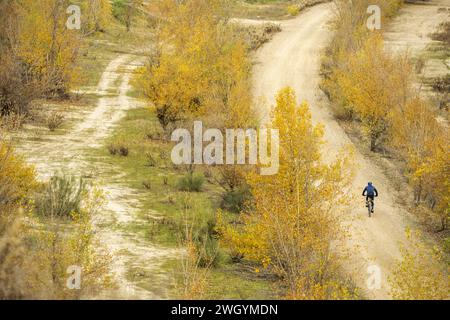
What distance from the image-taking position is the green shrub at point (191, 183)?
32.3m

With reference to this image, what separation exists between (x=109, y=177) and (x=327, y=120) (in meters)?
19.9

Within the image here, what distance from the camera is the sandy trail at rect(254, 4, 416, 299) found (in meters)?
25.5

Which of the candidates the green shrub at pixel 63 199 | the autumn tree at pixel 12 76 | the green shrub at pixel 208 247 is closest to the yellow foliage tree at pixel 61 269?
the green shrub at pixel 208 247

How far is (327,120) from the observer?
4797 centimetres

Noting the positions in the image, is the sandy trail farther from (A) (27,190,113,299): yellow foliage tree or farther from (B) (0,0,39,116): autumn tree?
(B) (0,0,39,116): autumn tree

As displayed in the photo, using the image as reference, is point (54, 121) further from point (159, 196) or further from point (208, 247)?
point (208, 247)

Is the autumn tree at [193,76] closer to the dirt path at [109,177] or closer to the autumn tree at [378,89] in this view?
the dirt path at [109,177]

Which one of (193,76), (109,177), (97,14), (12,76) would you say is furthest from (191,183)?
(97,14)

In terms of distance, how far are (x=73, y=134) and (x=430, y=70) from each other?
102ft

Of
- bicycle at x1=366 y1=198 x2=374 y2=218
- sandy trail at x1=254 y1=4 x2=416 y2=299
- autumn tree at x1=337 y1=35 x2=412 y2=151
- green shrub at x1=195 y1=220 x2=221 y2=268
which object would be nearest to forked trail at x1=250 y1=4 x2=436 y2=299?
sandy trail at x1=254 y1=4 x2=416 y2=299

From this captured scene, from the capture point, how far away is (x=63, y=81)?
155ft

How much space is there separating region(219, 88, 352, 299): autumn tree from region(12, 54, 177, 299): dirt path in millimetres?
3128

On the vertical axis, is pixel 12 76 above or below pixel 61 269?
above

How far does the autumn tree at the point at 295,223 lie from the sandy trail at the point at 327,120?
1.57 metres
